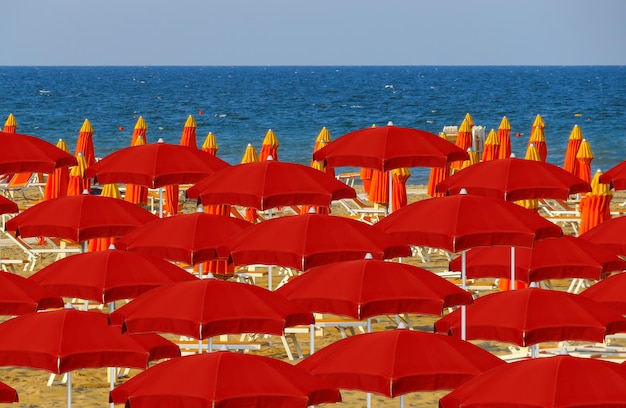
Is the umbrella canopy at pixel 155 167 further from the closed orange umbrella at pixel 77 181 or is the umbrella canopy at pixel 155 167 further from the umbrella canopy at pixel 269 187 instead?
the closed orange umbrella at pixel 77 181

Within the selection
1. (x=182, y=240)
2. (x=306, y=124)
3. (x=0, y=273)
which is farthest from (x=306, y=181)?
(x=306, y=124)

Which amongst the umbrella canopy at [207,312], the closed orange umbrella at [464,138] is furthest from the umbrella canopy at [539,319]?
the closed orange umbrella at [464,138]

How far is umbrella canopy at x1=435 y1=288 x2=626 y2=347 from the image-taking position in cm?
1002

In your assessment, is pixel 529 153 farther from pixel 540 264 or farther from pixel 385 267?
pixel 385 267

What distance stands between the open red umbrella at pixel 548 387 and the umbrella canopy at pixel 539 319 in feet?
5.01

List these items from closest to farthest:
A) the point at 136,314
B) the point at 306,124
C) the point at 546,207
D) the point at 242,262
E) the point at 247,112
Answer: the point at 136,314
the point at 242,262
the point at 546,207
the point at 306,124
the point at 247,112

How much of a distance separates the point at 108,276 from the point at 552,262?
12.8ft

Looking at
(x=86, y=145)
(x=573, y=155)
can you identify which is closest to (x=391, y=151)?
(x=573, y=155)

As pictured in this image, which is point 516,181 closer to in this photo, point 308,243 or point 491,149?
point 308,243

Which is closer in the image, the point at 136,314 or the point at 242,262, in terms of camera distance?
the point at 136,314

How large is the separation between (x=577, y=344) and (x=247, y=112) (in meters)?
64.0

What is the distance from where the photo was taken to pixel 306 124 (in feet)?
221

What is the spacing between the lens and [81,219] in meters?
13.7

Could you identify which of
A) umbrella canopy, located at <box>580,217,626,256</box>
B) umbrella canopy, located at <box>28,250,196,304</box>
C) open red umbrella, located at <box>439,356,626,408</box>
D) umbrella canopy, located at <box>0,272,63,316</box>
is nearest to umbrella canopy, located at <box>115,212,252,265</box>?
umbrella canopy, located at <box>28,250,196,304</box>
